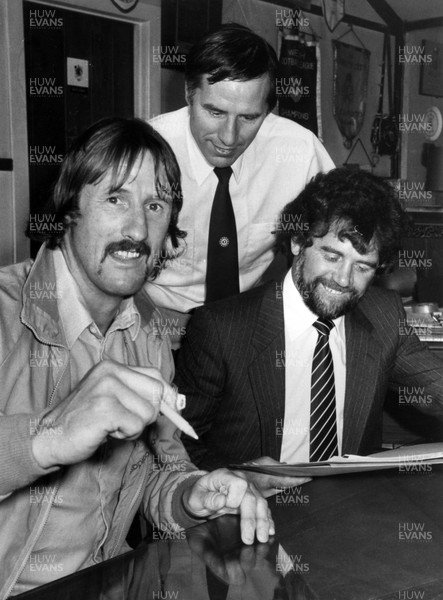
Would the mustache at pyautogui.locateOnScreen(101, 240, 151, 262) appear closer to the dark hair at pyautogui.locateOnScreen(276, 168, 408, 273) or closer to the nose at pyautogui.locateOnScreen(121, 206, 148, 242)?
the nose at pyautogui.locateOnScreen(121, 206, 148, 242)

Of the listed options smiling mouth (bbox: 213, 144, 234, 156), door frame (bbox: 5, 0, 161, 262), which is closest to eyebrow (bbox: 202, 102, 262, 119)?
smiling mouth (bbox: 213, 144, 234, 156)

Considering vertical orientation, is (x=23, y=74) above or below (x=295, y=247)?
above

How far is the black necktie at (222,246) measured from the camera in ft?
8.54

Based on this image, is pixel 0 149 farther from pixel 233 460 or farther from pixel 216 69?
pixel 233 460

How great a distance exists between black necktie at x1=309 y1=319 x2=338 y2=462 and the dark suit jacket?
4 cm

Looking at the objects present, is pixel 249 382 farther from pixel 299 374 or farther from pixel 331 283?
pixel 331 283

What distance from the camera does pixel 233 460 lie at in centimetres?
184

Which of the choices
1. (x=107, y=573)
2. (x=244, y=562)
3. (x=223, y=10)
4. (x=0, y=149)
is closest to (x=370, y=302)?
(x=244, y=562)

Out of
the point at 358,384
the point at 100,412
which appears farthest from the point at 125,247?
the point at 358,384

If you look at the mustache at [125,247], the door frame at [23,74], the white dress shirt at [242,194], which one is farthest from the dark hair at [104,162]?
the door frame at [23,74]

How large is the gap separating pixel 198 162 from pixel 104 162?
3.75ft

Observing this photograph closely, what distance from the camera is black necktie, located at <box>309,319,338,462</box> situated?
1.90 meters

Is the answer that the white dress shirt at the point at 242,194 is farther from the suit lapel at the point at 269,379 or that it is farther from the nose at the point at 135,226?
the nose at the point at 135,226

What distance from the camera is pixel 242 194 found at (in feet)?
8.77
